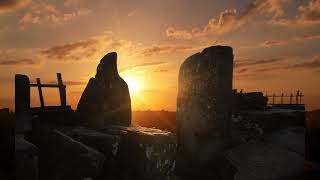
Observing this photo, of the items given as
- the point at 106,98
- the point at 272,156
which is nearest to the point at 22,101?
the point at 106,98

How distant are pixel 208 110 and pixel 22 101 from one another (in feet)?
15.6

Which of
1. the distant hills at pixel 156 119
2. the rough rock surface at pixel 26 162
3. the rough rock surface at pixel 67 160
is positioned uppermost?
the rough rock surface at pixel 26 162

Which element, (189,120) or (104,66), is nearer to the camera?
(104,66)

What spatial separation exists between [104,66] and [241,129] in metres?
4.39

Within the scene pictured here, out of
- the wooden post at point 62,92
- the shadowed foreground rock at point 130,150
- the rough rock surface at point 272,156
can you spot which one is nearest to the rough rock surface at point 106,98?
the wooden post at point 62,92

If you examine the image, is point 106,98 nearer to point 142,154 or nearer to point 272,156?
point 142,154

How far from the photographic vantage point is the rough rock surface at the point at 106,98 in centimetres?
904

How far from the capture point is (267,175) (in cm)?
755

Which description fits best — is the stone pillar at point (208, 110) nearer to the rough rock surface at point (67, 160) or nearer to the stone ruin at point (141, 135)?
the stone ruin at point (141, 135)

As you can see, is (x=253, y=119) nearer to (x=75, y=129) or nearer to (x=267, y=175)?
(x=267, y=175)

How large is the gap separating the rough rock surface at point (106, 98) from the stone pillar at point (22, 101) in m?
1.79

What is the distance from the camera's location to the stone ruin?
22.2ft

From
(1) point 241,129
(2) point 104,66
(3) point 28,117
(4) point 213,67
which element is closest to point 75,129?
(3) point 28,117

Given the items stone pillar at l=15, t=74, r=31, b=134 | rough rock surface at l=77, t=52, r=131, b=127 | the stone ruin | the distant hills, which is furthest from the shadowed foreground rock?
the distant hills
